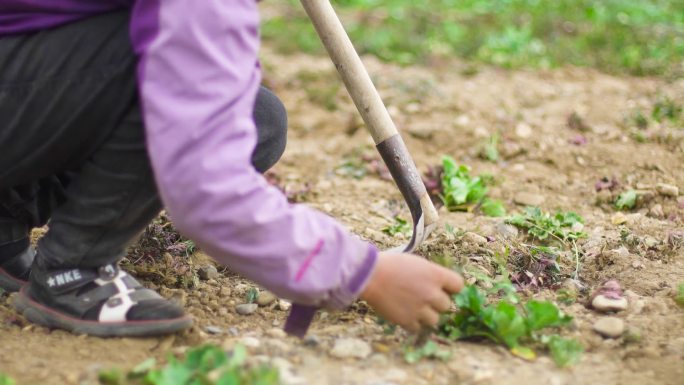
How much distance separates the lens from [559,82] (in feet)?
17.2

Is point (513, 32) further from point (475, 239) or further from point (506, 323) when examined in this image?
point (506, 323)

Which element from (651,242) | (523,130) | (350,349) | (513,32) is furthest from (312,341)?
(513,32)

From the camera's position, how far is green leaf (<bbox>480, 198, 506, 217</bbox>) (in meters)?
3.19

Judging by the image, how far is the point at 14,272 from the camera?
2352mm

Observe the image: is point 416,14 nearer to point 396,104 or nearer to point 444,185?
point 396,104

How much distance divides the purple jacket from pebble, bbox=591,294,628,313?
87 centimetres

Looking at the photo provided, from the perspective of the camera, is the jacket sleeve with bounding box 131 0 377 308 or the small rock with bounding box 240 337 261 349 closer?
the jacket sleeve with bounding box 131 0 377 308

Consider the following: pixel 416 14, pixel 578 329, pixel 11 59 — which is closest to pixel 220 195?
pixel 11 59

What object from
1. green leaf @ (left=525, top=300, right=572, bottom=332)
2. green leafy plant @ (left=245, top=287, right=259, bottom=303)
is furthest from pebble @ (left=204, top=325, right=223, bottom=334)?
green leaf @ (left=525, top=300, right=572, bottom=332)

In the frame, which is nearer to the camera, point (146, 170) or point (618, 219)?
point (146, 170)

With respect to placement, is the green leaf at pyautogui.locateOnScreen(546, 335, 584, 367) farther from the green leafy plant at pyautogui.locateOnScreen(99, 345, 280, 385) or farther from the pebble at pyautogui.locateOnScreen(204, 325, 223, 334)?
the pebble at pyautogui.locateOnScreen(204, 325, 223, 334)

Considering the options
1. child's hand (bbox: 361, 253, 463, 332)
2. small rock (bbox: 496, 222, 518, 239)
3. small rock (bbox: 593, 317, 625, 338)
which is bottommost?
small rock (bbox: 593, 317, 625, 338)

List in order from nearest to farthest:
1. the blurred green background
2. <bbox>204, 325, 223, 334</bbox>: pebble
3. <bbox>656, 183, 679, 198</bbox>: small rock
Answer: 1. <bbox>204, 325, 223, 334</bbox>: pebble
2. <bbox>656, 183, 679, 198</bbox>: small rock
3. the blurred green background

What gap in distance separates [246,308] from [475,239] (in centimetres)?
79
